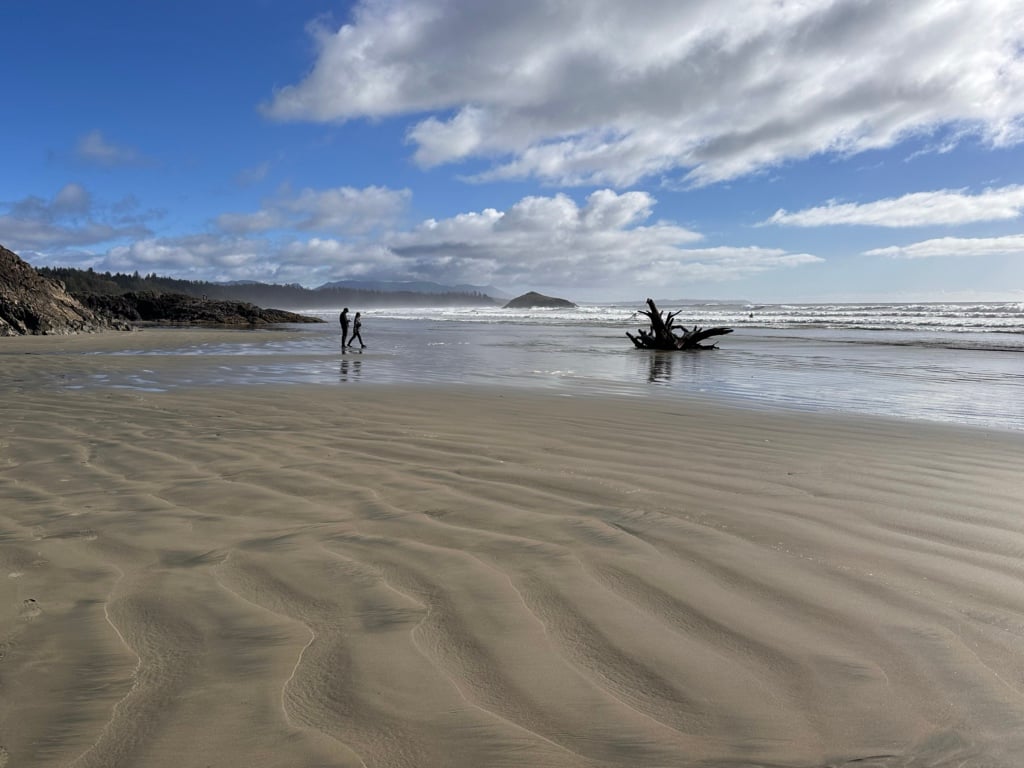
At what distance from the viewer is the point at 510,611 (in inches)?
93.4

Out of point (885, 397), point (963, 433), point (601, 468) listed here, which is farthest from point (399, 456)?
point (885, 397)

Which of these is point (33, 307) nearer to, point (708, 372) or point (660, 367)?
point (660, 367)

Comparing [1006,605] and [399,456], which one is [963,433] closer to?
[1006,605]

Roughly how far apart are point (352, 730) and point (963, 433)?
6.71m

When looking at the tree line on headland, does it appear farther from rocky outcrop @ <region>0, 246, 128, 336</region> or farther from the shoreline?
the shoreline

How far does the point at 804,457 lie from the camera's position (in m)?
5.08

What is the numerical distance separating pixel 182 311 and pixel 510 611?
43.7 metres

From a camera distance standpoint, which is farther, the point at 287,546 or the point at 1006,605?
the point at 287,546

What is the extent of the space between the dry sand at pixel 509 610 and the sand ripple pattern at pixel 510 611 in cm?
1

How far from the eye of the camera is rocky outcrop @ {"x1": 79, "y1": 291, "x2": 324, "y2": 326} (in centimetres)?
3862

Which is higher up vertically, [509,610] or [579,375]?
[579,375]

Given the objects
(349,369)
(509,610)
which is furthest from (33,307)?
(509,610)

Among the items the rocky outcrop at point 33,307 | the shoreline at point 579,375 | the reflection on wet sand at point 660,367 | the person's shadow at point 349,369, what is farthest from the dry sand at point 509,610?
the rocky outcrop at point 33,307

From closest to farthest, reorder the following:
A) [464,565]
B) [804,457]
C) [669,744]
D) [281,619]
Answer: [669,744], [281,619], [464,565], [804,457]
